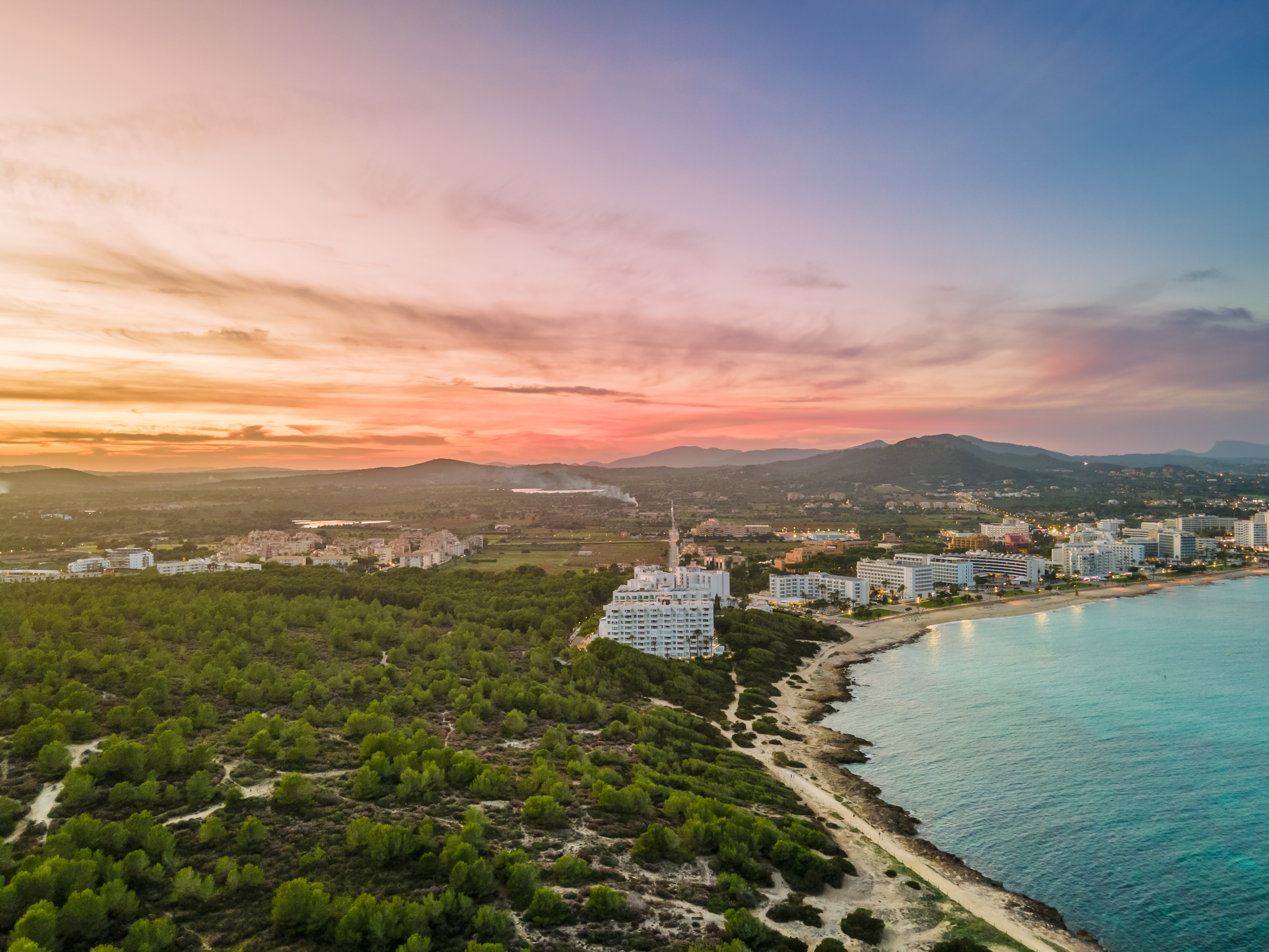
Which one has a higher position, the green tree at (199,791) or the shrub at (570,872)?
the green tree at (199,791)

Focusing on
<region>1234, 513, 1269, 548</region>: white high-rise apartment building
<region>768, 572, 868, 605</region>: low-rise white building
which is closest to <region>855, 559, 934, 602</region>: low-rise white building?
<region>768, 572, 868, 605</region>: low-rise white building

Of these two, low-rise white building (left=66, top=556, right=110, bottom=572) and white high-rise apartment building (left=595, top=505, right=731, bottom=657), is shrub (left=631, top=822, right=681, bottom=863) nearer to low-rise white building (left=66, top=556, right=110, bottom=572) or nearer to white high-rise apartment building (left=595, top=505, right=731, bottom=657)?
white high-rise apartment building (left=595, top=505, right=731, bottom=657)

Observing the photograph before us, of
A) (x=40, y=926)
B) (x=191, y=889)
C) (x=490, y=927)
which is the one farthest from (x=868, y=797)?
(x=40, y=926)

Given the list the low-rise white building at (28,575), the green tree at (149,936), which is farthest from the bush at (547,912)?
the low-rise white building at (28,575)

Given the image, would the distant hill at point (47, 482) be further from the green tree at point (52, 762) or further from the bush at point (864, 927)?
the bush at point (864, 927)

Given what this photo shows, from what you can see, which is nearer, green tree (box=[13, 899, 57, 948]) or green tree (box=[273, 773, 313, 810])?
green tree (box=[13, 899, 57, 948])

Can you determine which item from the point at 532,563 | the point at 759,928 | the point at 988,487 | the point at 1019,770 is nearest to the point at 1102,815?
the point at 1019,770
